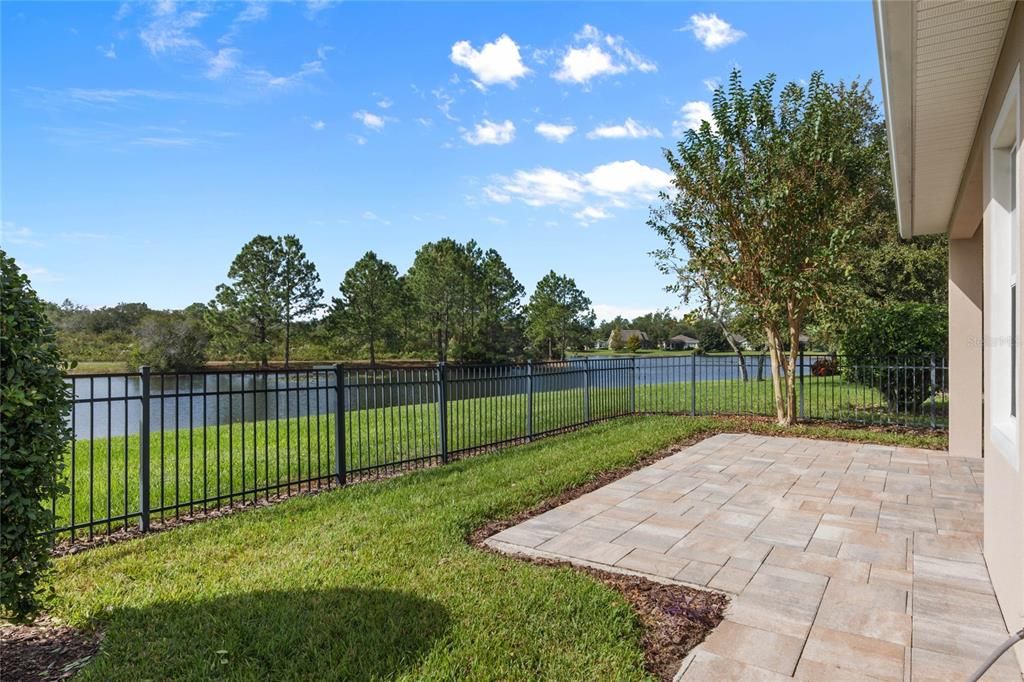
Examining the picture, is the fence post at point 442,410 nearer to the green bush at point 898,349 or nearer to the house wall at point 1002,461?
the house wall at point 1002,461

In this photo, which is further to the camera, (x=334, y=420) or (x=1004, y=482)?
(x=334, y=420)

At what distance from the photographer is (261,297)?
1476 inches

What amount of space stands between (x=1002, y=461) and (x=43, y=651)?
16.2 feet

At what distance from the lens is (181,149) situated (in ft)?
35.6

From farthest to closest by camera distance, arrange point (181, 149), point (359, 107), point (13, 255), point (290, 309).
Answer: point (290, 309) → point (359, 107) → point (181, 149) → point (13, 255)

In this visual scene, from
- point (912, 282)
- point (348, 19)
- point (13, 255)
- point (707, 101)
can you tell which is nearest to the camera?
point (13, 255)

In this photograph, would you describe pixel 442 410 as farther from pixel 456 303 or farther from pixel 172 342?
pixel 456 303

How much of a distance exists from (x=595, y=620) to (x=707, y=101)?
9.13 meters

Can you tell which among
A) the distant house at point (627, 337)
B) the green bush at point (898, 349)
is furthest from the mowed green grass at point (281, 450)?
the distant house at point (627, 337)

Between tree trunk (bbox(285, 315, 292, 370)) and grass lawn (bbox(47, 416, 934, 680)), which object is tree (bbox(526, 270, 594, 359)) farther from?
grass lawn (bbox(47, 416, 934, 680))

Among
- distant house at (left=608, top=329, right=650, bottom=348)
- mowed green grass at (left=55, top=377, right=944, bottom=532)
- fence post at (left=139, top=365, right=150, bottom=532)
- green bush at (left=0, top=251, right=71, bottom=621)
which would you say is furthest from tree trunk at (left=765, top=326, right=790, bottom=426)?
distant house at (left=608, top=329, right=650, bottom=348)

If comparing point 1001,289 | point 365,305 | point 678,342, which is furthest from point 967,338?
point 678,342

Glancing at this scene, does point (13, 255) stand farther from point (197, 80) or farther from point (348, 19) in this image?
point (197, 80)

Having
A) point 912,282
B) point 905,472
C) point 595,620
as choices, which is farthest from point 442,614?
point 912,282
